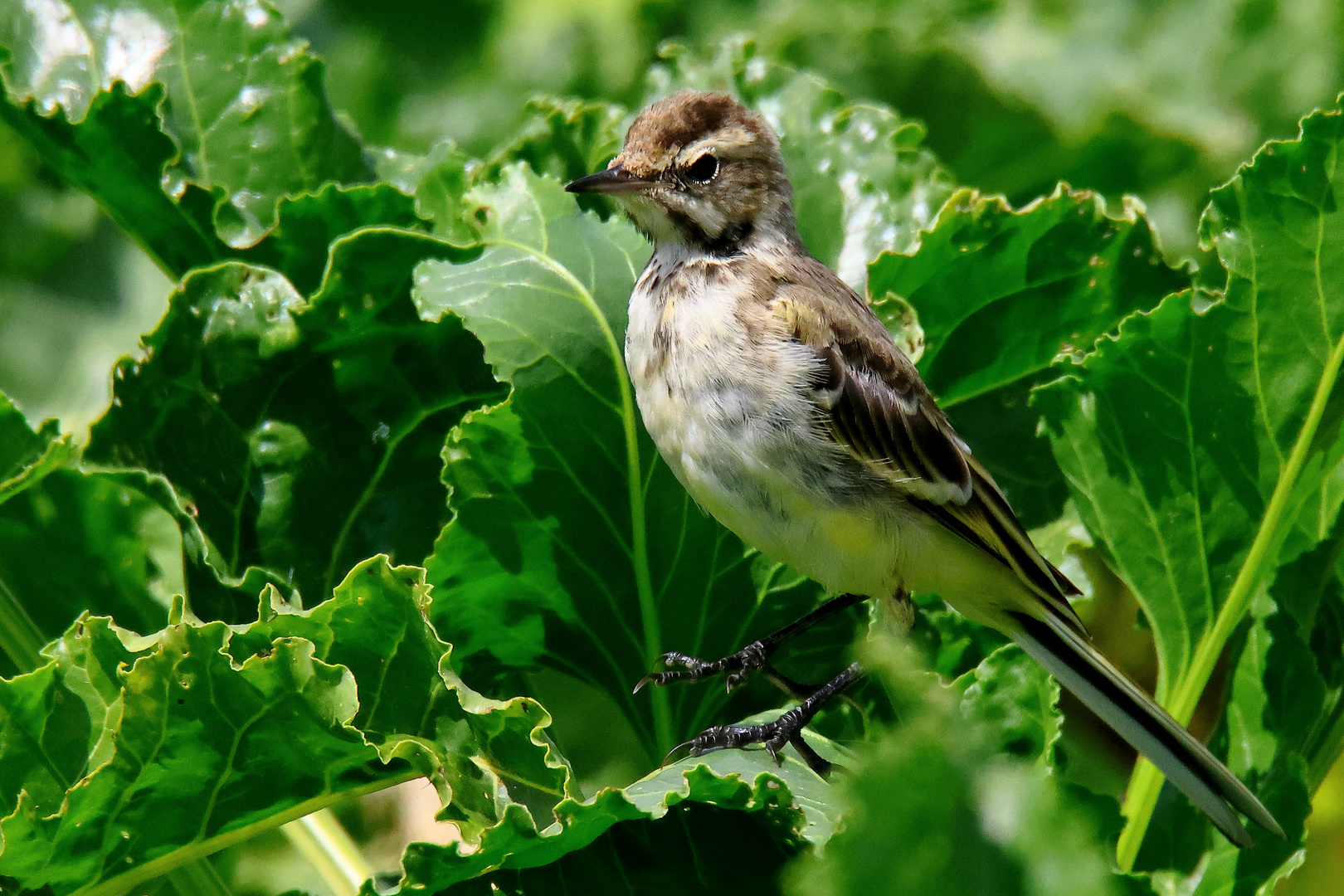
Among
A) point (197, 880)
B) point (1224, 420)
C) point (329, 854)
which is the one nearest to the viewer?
point (197, 880)

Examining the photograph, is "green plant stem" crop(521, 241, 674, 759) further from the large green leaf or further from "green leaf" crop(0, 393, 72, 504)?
the large green leaf

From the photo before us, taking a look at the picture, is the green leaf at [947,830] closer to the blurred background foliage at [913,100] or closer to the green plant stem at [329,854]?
the green plant stem at [329,854]

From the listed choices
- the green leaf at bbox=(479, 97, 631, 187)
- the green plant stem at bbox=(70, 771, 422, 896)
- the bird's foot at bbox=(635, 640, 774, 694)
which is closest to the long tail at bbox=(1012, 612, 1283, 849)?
the bird's foot at bbox=(635, 640, 774, 694)

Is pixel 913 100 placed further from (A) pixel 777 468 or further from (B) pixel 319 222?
(B) pixel 319 222

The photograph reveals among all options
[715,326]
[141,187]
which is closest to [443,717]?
[715,326]

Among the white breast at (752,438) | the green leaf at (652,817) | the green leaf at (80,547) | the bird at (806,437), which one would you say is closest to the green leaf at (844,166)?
the bird at (806,437)

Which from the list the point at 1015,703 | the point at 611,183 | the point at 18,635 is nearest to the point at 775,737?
the point at 1015,703
